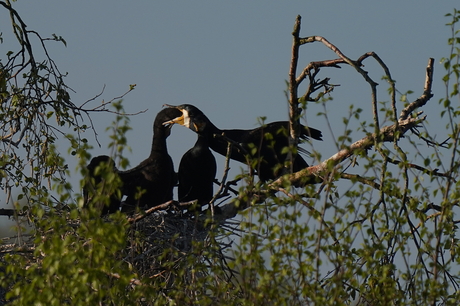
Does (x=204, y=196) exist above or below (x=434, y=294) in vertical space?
above

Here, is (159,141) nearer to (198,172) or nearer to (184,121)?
(184,121)

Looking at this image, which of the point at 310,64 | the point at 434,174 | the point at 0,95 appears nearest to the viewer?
the point at 434,174

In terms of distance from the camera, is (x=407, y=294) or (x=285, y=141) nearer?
(x=407, y=294)

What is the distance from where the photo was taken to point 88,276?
4.45m

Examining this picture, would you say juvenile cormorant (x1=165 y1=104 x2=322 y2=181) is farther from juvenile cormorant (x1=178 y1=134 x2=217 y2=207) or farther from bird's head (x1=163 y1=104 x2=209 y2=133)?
juvenile cormorant (x1=178 y1=134 x2=217 y2=207)

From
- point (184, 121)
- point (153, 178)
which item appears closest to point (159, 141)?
point (184, 121)

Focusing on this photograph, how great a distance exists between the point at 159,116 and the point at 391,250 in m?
4.08

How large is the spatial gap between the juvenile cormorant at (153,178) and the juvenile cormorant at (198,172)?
14 cm

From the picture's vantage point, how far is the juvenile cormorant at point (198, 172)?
848 cm

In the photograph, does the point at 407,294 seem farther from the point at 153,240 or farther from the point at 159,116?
the point at 159,116

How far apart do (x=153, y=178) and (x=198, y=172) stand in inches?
17.2

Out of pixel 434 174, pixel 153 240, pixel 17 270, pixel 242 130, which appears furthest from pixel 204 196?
pixel 17 270

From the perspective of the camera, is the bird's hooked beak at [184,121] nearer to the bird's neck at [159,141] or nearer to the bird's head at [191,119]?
the bird's head at [191,119]

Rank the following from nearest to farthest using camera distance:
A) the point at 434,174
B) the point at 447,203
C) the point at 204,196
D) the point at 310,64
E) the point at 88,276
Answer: the point at 88,276 < the point at 447,203 < the point at 434,174 < the point at 310,64 < the point at 204,196
